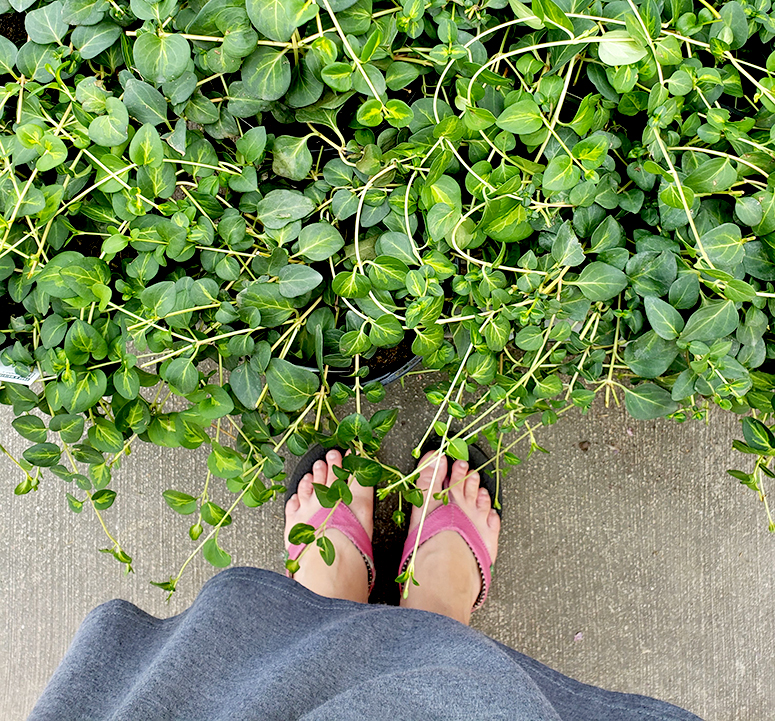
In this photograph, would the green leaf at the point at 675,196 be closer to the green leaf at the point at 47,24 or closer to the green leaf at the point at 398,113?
the green leaf at the point at 398,113

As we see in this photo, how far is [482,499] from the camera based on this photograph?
139 centimetres

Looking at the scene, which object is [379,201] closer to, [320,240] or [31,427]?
[320,240]

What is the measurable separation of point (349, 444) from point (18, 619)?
1.06 meters

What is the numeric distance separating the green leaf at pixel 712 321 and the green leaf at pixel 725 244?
49 millimetres

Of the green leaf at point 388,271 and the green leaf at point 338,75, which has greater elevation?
the green leaf at point 338,75

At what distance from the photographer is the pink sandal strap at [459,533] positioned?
1.32 meters

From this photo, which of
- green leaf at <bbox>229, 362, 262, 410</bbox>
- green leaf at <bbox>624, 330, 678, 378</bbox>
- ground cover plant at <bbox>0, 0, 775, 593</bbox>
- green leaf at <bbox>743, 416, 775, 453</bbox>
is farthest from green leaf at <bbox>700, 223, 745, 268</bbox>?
green leaf at <bbox>229, 362, 262, 410</bbox>

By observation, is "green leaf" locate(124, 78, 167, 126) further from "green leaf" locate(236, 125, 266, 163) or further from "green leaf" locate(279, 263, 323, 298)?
"green leaf" locate(279, 263, 323, 298)

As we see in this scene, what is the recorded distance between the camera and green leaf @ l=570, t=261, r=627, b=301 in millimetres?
704

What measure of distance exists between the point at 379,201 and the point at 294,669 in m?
0.61

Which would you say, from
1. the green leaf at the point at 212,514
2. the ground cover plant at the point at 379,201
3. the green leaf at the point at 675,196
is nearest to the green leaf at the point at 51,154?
the ground cover plant at the point at 379,201

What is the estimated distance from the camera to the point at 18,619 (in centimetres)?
138

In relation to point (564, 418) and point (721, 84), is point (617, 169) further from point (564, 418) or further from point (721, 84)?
point (564, 418)

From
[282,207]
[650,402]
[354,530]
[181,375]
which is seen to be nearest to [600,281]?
[650,402]
